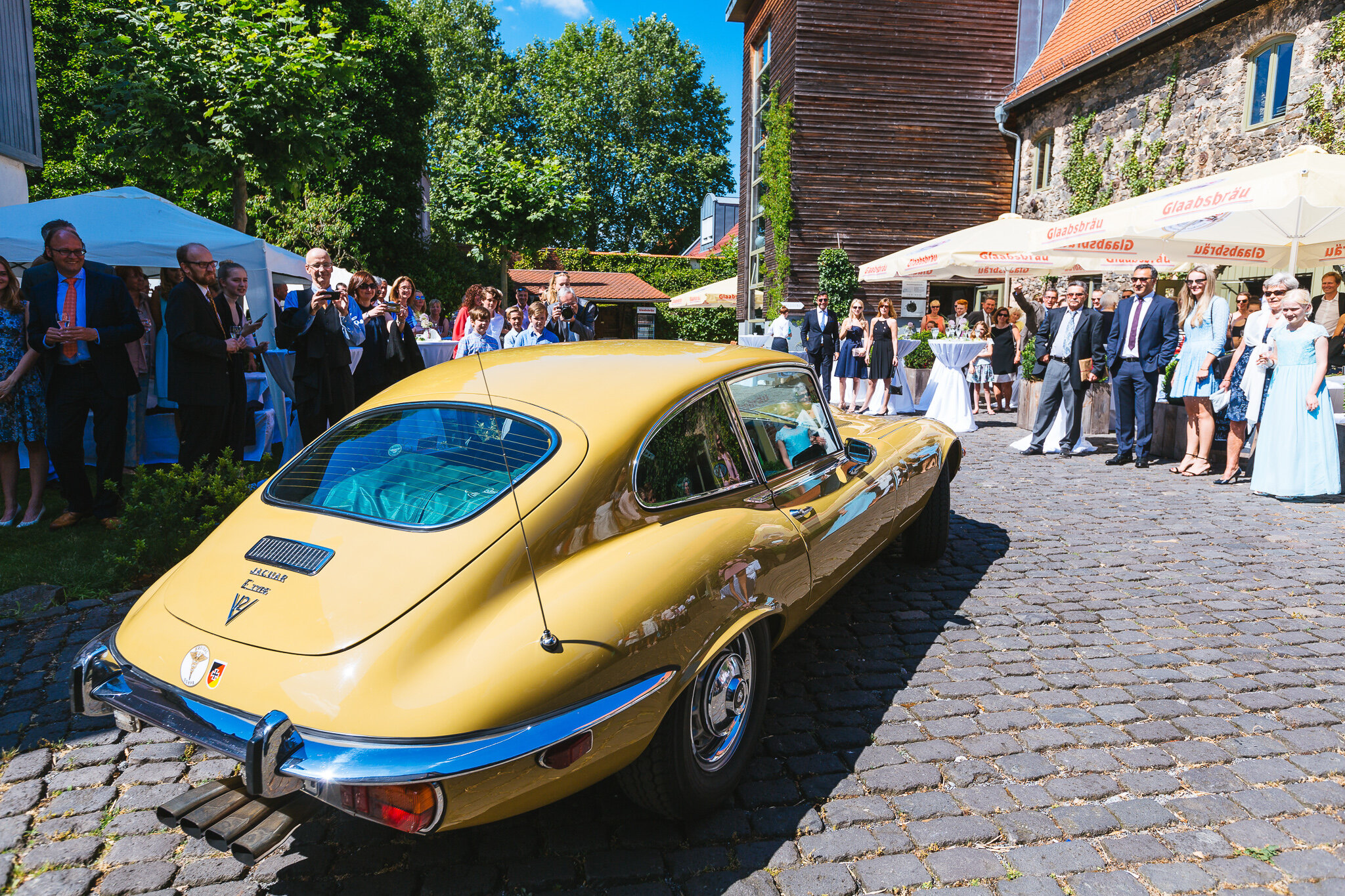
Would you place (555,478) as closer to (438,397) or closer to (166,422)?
(438,397)

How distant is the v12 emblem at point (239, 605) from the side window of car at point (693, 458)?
1166mm

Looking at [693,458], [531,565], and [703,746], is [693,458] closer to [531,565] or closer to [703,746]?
[531,565]

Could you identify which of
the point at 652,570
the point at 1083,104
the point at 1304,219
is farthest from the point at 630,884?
the point at 1083,104

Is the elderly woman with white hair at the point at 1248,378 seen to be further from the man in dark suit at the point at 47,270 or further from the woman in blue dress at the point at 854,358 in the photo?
the man in dark suit at the point at 47,270

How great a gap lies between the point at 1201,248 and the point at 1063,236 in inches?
62.9

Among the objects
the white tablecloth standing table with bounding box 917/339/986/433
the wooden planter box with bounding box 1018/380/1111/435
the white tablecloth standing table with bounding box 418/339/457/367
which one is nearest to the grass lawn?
the white tablecloth standing table with bounding box 418/339/457/367

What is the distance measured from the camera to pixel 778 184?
2119cm

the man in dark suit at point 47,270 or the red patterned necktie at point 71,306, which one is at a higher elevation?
the man in dark suit at point 47,270

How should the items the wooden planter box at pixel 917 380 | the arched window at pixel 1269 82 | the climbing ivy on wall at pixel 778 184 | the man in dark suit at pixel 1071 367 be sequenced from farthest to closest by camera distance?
the climbing ivy on wall at pixel 778 184
the wooden planter box at pixel 917 380
the arched window at pixel 1269 82
the man in dark suit at pixel 1071 367

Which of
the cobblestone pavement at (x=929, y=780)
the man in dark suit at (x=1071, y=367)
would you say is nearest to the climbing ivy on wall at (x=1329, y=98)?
the man in dark suit at (x=1071, y=367)

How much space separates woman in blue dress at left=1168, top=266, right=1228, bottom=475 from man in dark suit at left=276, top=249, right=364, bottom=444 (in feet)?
26.0

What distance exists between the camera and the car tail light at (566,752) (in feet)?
6.56

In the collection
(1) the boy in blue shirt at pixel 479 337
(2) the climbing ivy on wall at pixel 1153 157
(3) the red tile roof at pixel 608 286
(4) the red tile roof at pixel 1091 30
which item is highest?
(4) the red tile roof at pixel 1091 30

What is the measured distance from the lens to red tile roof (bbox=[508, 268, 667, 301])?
145 ft
